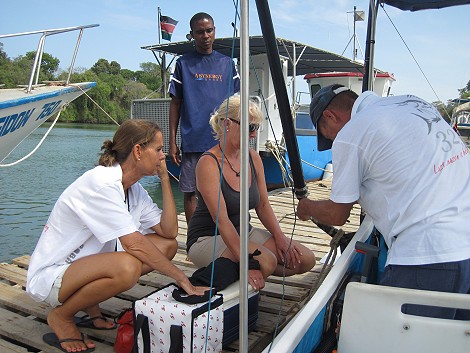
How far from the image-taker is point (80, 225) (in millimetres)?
2061

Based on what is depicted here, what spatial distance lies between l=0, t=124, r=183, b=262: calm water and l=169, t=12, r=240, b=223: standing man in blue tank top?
2.69 meters

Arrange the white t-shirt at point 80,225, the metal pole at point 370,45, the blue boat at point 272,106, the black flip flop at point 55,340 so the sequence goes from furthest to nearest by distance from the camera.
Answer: the blue boat at point 272,106, the metal pole at point 370,45, the black flip flop at point 55,340, the white t-shirt at point 80,225

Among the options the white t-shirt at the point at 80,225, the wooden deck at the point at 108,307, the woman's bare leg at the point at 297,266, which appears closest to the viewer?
the white t-shirt at the point at 80,225

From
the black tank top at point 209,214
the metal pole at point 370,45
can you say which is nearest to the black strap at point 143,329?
the black tank top at point 209,214

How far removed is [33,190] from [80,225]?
8203 millimetres

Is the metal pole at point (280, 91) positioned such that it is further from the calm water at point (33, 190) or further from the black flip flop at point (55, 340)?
the calm water at point (33, 190)

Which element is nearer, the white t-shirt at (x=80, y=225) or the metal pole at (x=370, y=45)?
the white t-shirt at (x=80, y=225)

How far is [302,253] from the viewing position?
2.59m

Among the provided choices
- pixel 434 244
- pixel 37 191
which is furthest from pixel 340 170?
pixel 37 191

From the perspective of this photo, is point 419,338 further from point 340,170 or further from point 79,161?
point 79,161

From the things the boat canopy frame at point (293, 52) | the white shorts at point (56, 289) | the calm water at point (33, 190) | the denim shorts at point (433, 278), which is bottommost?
the calm water at point (33, 190)

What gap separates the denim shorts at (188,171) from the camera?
3518 mm

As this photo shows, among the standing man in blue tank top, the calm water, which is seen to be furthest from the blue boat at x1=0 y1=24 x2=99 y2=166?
the standing man in blue tank top

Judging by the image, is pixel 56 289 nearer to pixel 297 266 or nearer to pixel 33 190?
pixel 297 266
